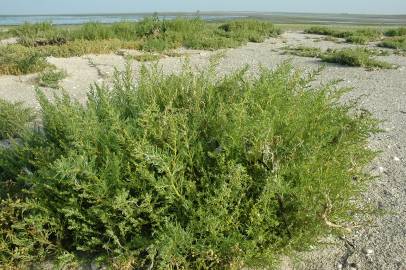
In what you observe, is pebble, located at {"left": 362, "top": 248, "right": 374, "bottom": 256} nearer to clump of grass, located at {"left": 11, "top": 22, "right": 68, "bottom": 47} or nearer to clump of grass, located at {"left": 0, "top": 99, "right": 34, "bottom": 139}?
clump of grass, located at {"left": 0, "top": 99, "right": 34, "bottom": 139}

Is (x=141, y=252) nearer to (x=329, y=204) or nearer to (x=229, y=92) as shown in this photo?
(x=329, y=204)

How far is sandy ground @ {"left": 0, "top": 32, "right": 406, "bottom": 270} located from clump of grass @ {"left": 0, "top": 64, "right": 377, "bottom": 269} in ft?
1.11

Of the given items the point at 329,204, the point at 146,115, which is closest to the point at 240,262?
the point at 329,204

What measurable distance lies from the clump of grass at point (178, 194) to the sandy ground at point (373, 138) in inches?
13.4

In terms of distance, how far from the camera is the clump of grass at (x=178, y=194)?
262 cm

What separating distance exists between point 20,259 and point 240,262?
153 centimetres

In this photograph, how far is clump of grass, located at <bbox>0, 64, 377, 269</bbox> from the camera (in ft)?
8.58

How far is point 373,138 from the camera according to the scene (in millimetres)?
5496

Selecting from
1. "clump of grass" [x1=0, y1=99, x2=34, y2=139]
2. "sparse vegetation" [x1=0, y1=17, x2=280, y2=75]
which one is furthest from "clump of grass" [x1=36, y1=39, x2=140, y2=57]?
"clump of grass" [x1=0, y1=99, x2=34, y2=139]

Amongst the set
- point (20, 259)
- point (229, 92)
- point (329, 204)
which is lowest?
point (20, 259)

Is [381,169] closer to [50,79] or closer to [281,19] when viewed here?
[50,79]

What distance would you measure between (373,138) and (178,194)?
3.75m

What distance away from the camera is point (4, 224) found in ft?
10.0

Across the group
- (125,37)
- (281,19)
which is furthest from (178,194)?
(281,19)
